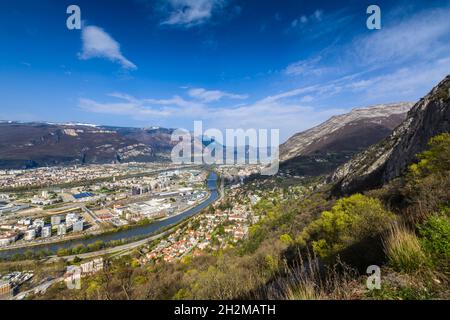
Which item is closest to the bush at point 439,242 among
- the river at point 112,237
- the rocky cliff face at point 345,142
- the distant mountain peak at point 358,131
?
the river at point 112,237

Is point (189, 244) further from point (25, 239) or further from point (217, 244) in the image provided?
point (25, 239)

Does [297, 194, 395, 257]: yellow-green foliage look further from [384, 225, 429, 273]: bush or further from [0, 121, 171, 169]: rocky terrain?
[0, 121, 171, 169]: rocky terrain

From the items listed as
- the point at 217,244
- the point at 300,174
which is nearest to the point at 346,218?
the point at 217,244

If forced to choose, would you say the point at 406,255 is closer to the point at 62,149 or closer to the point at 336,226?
the point at 336,226

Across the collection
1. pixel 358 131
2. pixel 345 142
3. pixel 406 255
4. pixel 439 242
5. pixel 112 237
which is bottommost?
pixel 112 237

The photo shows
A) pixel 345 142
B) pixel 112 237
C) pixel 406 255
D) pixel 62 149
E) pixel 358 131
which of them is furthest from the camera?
pixel 62 149

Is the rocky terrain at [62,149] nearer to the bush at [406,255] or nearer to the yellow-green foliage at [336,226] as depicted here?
the yellow-green foliage at [336,226]

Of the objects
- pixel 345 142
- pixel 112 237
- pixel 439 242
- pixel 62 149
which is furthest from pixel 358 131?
pixel 62 149

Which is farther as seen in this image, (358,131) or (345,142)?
(358,131)

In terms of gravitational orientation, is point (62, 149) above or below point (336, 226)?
above
